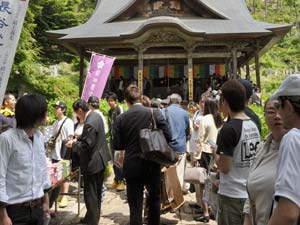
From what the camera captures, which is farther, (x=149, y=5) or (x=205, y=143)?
(x=149, y=5)

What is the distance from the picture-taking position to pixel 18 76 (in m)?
18.0

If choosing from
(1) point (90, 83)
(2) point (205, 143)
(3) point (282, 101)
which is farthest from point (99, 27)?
(3) point (282, 101)

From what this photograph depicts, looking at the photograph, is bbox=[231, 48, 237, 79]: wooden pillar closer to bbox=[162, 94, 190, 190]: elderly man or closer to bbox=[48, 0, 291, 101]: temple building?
bbox=[48, 0, 291, 101]: temple building

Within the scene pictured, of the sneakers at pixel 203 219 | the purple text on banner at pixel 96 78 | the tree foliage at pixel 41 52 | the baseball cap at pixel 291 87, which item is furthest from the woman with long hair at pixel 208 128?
the tree foliage at pixel 41 52

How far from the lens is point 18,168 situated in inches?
99.9

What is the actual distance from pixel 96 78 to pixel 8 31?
6033 mm

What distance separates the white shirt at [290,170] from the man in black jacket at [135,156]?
104 inches

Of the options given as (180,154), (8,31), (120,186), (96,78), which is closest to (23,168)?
(8,31)

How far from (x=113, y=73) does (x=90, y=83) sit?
995 centimetres

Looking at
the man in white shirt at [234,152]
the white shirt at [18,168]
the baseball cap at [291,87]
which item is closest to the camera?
the baseball cap at [291,87]

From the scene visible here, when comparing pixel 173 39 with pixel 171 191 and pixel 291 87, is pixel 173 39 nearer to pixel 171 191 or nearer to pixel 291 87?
pixel 171 191

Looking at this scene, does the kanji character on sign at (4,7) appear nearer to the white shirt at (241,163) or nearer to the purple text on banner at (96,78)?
the white shirt at (241,163)

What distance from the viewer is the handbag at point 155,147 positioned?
3965mm

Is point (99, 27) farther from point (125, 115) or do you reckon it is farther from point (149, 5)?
point (125, 115)
